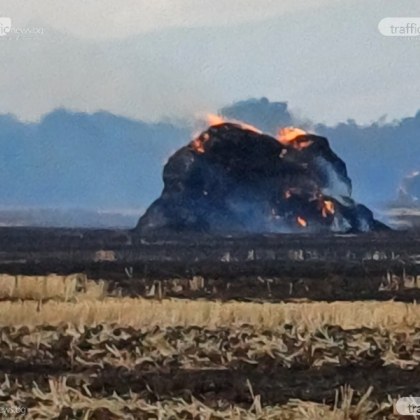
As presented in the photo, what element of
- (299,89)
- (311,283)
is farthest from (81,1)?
(311,283)

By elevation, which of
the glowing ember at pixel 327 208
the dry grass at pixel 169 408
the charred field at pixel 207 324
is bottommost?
the dry grass at pixel 169 408

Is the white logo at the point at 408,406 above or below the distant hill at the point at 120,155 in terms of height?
below

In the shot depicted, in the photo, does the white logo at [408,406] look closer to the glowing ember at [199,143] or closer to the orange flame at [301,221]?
the orange flame at [301,221]

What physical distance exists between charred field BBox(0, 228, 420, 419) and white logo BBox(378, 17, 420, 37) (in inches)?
14.9

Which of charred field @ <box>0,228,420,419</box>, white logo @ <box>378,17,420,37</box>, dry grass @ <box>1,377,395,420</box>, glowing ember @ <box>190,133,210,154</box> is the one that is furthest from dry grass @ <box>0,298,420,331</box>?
white logo @ <box>378,17,420,37</box>

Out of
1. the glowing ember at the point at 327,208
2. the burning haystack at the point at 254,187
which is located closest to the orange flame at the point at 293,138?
the burning haystack at the point at 254,187

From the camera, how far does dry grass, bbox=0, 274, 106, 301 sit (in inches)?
62.6

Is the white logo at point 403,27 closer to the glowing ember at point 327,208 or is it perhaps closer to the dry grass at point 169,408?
the glowing ember at point 327,208

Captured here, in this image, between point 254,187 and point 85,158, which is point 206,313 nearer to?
point 254,187

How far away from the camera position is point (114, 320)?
158 centimetres

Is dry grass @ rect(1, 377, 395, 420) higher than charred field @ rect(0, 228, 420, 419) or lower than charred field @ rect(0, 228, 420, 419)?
lower

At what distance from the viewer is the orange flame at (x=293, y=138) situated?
160 centimetres

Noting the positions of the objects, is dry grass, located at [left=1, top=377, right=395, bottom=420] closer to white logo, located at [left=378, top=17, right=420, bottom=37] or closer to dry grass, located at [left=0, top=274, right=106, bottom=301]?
dry grass, located at [left=0, top=274, right=106, bottom=301]

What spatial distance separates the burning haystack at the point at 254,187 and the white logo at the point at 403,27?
246mm
